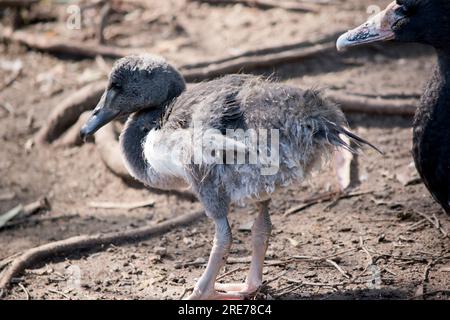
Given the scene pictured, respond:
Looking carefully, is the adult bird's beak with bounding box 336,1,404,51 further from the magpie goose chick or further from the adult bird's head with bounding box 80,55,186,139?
the adult bird's head with bounding box 80,55,186,139

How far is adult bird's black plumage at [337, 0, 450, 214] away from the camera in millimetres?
4938

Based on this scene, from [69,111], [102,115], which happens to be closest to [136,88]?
[102,115]

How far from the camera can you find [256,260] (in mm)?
4980

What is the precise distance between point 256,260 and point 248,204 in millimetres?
1379

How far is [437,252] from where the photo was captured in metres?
5.21

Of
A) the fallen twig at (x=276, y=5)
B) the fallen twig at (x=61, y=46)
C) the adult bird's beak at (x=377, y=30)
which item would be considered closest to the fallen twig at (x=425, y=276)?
the adult bird's beak at (x=377, y=30)

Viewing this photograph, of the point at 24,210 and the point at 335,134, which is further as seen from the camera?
the point at 24,210

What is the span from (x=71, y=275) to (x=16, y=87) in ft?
13.1

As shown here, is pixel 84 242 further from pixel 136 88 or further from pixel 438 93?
pixel 438 93

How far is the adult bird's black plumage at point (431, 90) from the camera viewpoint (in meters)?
4.94

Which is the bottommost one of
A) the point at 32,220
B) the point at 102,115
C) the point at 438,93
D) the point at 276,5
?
the point at 32,220

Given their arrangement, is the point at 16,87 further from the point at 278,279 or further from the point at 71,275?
the point at 278,279

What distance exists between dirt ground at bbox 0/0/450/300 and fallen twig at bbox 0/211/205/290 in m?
0.06
